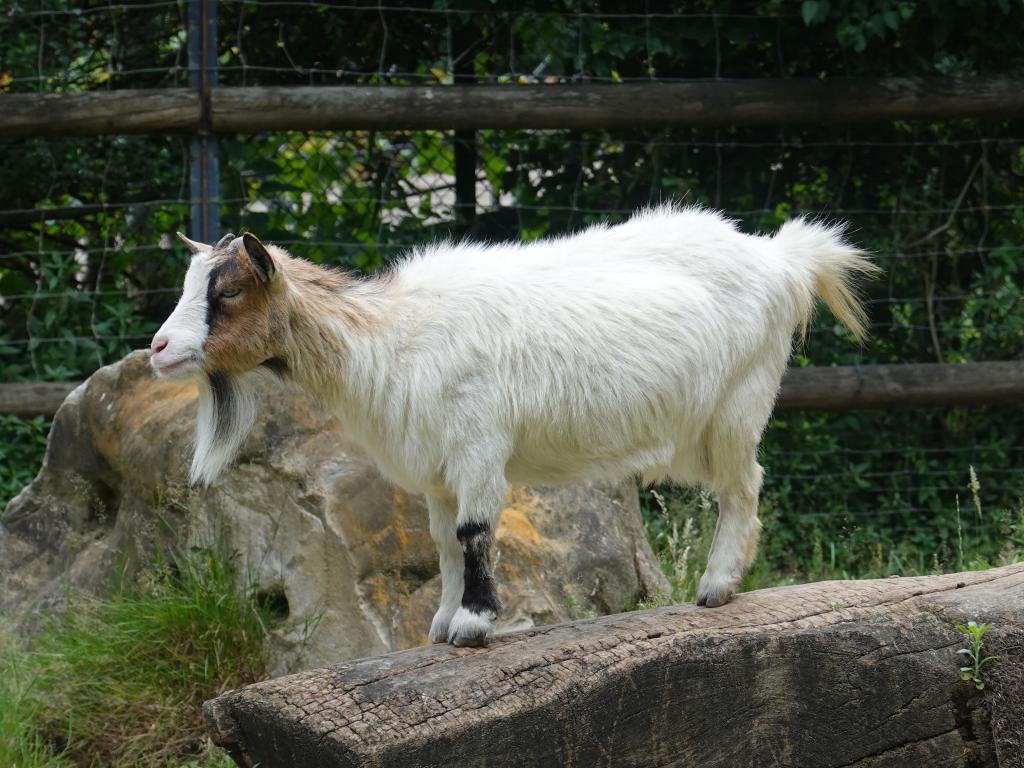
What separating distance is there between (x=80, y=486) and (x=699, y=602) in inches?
106

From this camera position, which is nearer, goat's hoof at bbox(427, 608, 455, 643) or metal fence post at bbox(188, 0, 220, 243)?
goat's hoof at bbox(427, 608, 455, 643)

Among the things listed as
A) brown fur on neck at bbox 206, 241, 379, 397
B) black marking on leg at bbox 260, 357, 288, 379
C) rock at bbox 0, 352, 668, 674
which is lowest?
rock at bbox 0, 352, 668, 674

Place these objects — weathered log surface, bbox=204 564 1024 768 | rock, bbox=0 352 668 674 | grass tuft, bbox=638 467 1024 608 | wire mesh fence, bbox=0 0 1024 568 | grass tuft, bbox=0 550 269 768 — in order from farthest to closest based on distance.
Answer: wire mesh fence, bbox=0 0 1024 568 < grass tuft, bbox=638 467 1024 608 < rock, bbox=0 352 668 674 < grass tuft, bbox=0 550 269 768 < weathered log surface, bbox=204 564 1024 768

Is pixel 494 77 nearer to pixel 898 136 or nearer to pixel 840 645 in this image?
pixel 898 136

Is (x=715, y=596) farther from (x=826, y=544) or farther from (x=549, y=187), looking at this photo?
(x=549, y=187)

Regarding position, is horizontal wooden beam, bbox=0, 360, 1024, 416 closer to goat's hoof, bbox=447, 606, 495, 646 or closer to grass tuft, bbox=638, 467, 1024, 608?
grass tuft, bbox=638, 467, 1024, 608

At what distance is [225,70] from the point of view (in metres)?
6.27

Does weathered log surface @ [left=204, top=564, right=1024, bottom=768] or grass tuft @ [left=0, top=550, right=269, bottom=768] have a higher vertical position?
A: weathered log surface @ [left=204, top=564, right=1024, bottom=768]

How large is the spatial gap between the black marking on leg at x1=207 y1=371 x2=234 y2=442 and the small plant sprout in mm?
2168

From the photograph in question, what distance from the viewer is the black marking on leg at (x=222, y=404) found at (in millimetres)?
3637

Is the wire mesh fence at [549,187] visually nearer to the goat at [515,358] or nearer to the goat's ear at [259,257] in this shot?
the goat at [515,358]

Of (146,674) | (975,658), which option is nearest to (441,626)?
(146,674)

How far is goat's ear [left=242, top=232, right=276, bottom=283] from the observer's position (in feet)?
11.1

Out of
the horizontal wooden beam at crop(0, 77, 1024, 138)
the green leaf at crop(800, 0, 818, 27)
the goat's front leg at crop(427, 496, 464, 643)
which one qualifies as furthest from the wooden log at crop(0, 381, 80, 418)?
the green leaf at crop(800, 0, 818, 27)
